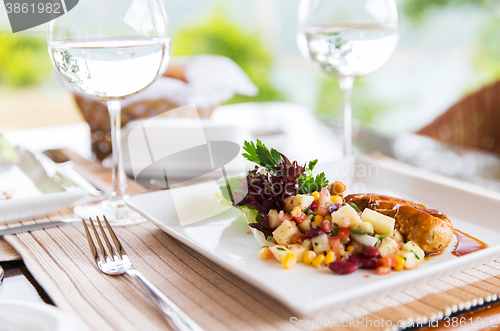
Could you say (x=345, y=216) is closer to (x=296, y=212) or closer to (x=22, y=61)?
(x=296, y=212)

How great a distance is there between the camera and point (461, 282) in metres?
1.05

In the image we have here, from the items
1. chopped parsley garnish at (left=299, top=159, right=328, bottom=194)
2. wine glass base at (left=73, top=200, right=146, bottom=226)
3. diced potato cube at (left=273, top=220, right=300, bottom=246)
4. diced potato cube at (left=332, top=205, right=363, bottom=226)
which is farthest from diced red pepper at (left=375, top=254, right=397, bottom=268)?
wine glass base at (left=73, top=200, right=146, bottom=226)

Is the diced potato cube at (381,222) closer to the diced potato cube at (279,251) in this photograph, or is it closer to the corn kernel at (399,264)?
the corn kernel at (399,264)

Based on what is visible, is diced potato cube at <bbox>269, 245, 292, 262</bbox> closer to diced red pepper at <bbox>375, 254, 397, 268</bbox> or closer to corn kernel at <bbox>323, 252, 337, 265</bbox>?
corn kernel at <bbox>323, 252, 337, 265</bbox>

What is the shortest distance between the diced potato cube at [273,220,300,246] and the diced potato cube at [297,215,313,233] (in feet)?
0.06

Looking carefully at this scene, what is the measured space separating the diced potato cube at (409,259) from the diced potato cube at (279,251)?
0.77 ft

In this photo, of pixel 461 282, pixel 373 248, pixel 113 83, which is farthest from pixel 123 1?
pixel 461 282

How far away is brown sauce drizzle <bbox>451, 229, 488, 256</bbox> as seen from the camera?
1.13 m

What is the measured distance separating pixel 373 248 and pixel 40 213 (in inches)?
40.7

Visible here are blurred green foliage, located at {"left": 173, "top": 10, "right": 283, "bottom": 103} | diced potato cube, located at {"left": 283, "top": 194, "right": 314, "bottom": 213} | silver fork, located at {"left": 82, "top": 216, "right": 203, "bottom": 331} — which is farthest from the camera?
blurred green foliage, located at {"left": 173, "top": 10, "right": 283, "bottom": 103}

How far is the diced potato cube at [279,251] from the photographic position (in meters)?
1.04

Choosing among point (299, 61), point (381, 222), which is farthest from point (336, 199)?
point (299, 61)

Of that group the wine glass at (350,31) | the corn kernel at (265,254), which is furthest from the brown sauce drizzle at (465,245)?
the wine glass at (350,31)

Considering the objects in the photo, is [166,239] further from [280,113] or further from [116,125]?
[280,113]
